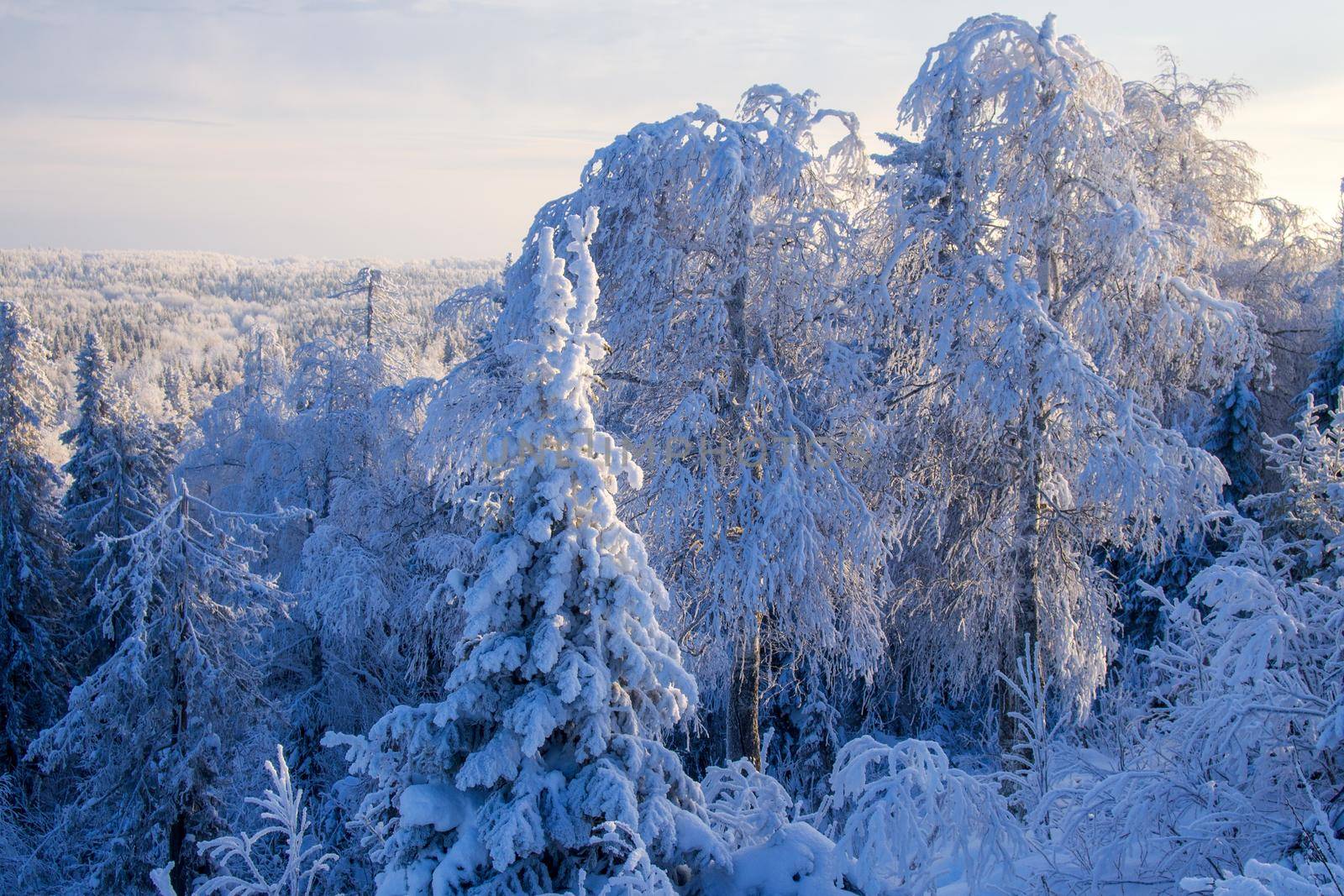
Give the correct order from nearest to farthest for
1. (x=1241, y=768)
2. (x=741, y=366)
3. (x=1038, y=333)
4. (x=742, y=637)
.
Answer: (x=1241, y=768) → (x=1038, y=333) → (x=742, y=637) → (x=741, y=366)

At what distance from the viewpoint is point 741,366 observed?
903 cm

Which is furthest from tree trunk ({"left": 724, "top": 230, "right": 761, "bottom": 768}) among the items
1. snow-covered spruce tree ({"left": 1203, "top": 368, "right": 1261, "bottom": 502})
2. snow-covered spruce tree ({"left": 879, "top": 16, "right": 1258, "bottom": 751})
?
snow-covered spruce tree ({"left": 1203, "top": 368, "right": 1261, "bottom": 502})

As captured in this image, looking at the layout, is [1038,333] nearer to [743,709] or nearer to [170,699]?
[743,709]

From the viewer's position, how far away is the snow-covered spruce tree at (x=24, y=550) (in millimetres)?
16500

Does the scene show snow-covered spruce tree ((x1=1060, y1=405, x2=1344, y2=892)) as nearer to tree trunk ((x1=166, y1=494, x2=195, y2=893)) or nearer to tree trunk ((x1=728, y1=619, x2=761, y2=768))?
tree trunk ((x1=728, y1=619, x2=761, y2=768))

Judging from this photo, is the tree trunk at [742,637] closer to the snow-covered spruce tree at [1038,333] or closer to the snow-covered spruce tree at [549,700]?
the snow-covered spruce tree at [1038,333]

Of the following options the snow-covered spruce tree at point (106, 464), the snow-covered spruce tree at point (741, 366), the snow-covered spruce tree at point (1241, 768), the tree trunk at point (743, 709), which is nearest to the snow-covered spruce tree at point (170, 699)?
the snow-covered spruce tree at point (106, 464)

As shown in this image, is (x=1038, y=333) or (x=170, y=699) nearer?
(x=1038, y=333)

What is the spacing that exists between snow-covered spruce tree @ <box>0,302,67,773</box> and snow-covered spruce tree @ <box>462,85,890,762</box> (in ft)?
45.0

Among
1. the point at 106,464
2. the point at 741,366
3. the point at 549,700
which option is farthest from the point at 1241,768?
the point at 106,464

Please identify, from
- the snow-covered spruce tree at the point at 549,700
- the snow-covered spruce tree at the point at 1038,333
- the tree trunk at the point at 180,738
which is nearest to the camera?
the snow-covered spruce tree at the point at 549,700

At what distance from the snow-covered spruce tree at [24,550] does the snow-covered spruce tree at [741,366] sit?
13.7 metres

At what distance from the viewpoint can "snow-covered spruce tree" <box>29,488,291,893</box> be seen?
1062cm

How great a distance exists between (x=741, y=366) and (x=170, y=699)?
28.5ft
